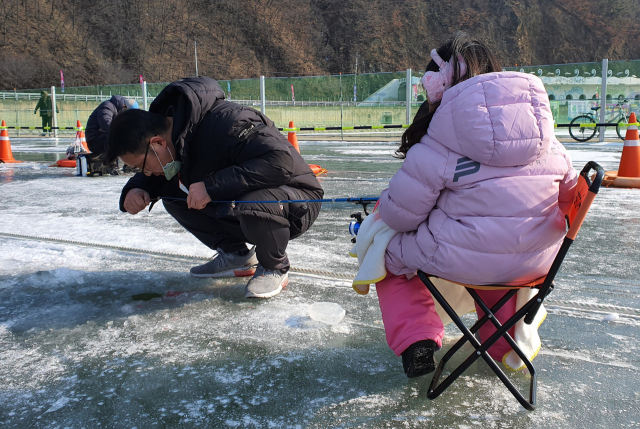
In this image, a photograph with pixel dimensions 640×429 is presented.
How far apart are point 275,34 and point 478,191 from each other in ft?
184

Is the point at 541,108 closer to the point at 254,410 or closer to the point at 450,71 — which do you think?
the point at 450,71

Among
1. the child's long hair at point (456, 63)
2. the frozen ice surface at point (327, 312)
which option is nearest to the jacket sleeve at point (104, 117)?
the frozen ice surface at point (327, 312)

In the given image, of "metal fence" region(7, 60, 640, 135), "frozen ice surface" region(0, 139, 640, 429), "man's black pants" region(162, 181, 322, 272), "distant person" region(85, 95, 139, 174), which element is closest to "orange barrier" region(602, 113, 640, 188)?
"frozen ice surface" region(0, 139, 640, 429)

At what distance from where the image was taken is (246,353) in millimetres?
2107

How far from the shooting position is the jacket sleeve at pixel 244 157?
2.46 meters

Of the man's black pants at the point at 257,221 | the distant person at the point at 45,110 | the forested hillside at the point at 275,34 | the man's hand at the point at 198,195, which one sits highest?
the forested hillside at the point at 275,34

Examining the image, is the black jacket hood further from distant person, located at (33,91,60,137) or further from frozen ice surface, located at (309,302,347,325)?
distant person, located at (33,91,60,137)

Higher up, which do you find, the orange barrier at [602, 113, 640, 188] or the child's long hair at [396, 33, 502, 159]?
the child's long hair at [396, 33, 502, 159]

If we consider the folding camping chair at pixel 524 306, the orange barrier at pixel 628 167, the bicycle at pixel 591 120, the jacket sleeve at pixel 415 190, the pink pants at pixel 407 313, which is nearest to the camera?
the folding camping chair at pixel 524 306

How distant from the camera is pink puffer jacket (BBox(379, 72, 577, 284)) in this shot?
1533mm

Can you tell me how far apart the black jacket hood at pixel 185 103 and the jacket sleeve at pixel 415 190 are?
1090 mm

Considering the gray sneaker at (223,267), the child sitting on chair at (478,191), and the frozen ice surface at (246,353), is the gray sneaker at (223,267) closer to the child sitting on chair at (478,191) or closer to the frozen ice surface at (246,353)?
the frozen ice surface at (246,353)

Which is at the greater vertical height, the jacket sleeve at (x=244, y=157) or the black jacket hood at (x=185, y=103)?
the black jacket hood at (x=185, y=103)

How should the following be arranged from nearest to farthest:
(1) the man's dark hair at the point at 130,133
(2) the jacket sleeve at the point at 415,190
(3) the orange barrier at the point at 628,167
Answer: (2) the jacket sleeve at the point at 415,190 → (1) the man's dark hair at the point at 130,133 → (3) the orange barrier at the point at 628,167
